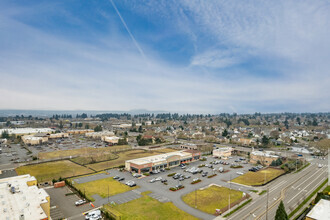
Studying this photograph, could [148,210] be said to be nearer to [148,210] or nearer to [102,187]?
[148,210]

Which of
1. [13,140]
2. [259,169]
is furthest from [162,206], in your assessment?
[13,140]

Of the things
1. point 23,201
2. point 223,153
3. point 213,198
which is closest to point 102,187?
point 23,201

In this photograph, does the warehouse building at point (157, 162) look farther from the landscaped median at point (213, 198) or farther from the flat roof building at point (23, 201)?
the flat roof building at point (23, 201)

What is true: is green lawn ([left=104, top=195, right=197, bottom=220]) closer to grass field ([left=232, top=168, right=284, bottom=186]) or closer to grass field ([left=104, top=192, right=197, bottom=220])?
grass field ([left=104, top=192, right=197, bottom=220])

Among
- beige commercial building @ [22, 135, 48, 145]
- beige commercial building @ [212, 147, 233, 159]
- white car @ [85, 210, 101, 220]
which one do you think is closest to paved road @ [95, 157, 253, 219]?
white car @ [85, 210, 101, 220]

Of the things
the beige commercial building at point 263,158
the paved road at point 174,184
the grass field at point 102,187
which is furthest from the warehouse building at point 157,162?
the beige commercial building at point 263,158

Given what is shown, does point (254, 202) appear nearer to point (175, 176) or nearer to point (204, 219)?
point (204, 219)
